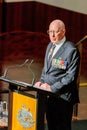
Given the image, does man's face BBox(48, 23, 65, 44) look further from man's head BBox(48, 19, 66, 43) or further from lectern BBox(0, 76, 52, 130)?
lectern BBox(0, 76, 52, 130)

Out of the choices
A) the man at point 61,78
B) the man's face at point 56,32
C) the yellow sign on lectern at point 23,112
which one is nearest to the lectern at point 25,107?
the yellow sign on lectern at point 23,112

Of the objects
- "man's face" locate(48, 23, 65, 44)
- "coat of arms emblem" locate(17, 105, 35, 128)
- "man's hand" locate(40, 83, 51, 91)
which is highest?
"man's face" locate(48, 23, 65, 44)

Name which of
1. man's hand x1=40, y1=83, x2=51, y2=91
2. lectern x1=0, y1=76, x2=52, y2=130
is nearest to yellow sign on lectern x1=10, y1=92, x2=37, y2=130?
lectern x1=0, y1=76, x2=52, y2=130

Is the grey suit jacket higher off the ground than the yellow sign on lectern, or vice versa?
the grey suit jacket

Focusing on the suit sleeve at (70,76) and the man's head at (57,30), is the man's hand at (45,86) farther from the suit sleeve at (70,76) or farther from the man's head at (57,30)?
the man's head at (57,30)

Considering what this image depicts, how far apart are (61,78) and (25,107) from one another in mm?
346

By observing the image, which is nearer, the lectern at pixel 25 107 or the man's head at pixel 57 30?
the lectern at pixel 25 107

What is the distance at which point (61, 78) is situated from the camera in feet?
11.8

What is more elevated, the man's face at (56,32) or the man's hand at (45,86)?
the man's face at (56,32)

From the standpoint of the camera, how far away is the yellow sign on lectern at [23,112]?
352cm

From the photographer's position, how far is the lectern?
3469 mm

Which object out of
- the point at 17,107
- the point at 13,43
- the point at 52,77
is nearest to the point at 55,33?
the point at 52,77

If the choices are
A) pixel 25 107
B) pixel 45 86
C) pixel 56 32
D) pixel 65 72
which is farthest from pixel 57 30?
pixel 25 107

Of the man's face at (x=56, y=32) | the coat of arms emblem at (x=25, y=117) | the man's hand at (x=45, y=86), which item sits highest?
the man's face at (x=56, y=32)
